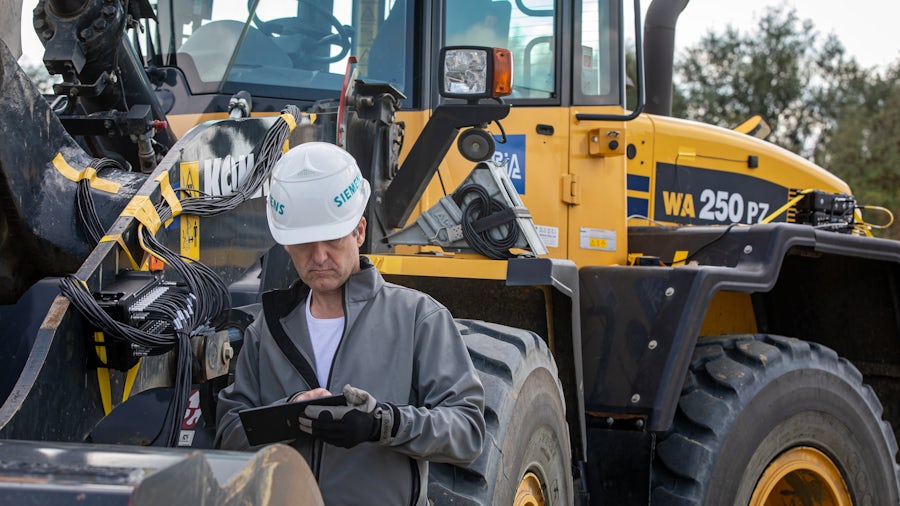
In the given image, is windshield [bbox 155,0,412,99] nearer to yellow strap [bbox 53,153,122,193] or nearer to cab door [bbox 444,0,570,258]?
cab door [bbox 444,0,570,258]

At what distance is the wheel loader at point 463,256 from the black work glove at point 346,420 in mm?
204

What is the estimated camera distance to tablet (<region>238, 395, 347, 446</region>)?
103 inches

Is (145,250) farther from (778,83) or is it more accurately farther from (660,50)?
(778,83)

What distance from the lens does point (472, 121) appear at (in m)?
4.36

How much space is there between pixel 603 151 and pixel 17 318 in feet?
9.37

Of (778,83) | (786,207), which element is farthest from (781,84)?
(786,207)

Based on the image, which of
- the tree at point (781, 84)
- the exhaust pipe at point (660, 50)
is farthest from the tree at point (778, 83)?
the exhaust pipe at point (660, 50)

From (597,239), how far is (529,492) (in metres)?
1.68

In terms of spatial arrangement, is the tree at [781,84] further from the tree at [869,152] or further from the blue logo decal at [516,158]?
the blue logo decal at [516,158]

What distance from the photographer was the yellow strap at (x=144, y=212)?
328 cm

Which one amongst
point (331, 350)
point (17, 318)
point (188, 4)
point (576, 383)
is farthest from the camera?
point (188, 4)

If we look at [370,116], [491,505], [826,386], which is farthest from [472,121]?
[826,386]

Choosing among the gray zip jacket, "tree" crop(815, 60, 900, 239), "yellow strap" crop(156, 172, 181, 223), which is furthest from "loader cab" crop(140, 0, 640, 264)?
"tree" crop(815, 60, 900, 239)

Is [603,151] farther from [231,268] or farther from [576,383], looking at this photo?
[231,268]
